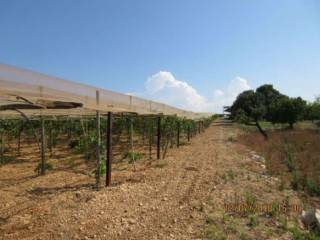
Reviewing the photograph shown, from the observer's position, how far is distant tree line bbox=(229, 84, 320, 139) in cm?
2279

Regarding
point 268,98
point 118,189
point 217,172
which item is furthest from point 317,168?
point 268,98

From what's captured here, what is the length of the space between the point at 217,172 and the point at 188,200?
102 inches

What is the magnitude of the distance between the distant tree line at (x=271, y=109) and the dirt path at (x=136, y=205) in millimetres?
12175

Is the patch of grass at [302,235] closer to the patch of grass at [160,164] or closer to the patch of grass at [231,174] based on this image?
the patch of grass at [231,174]

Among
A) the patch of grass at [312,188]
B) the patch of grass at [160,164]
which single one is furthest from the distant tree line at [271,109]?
the patch of grass at [312,188]

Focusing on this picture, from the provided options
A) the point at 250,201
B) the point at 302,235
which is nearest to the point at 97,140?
the point at 250,201

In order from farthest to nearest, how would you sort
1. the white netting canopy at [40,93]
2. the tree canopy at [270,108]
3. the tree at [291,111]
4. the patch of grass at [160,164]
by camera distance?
the tree at [291,111] → the tree canopy at [270,108] → the patch of grass at [160,164] → the white netting canopy at [40,93]

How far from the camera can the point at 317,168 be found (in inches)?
291

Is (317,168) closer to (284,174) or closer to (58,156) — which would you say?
(284,174)

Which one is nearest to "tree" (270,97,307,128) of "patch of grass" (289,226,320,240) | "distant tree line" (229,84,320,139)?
"distant tree line" (229,84,320,139)

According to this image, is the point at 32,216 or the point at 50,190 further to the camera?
the point at 50,190

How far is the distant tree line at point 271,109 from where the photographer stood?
2279 cm

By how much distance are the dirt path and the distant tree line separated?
39.9ft

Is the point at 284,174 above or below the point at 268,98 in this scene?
below
